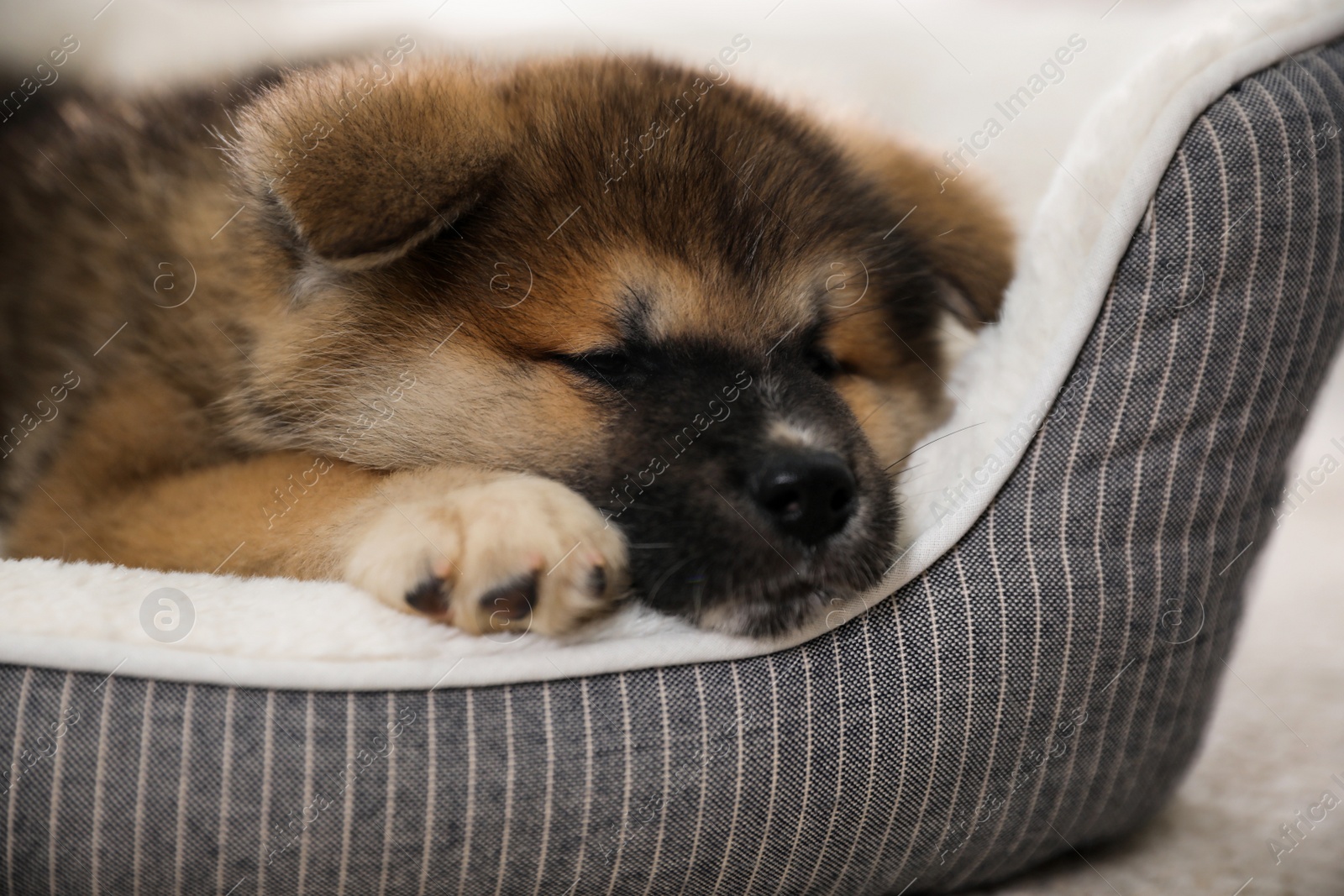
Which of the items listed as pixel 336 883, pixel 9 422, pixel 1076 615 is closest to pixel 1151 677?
pixel 1076 615

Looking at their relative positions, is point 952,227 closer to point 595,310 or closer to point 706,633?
point 595,310

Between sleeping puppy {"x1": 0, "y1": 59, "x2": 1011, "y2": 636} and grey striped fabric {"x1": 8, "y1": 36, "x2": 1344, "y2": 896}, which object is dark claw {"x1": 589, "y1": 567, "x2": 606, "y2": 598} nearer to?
sleeping puppy {"x1": 0, "y1": 59, "x2": 1011, "y2": 636}

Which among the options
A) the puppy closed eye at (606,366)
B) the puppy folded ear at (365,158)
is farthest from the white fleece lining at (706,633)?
the puppy folded ear at (365,158)

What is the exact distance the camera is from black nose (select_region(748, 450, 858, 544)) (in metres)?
1.31

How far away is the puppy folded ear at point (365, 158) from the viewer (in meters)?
1.29

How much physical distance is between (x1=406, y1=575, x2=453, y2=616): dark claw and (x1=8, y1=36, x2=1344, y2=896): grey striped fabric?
10 cm

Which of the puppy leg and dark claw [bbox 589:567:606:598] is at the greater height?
dark claw [bbox 589:567:606:598]

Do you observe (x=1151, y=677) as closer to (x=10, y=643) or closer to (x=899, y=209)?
(x=899, y=209)

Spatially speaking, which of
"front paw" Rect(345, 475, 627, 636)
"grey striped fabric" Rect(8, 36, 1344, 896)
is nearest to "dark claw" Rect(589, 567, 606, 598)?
"front paw" Rect(345, 475, 627, 636)

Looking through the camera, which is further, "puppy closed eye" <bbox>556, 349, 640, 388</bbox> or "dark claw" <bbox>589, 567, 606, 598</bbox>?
"puppy closed eye" <bbox>556, 349, 640, 388</bbox>

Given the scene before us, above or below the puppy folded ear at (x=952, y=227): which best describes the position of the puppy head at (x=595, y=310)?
below

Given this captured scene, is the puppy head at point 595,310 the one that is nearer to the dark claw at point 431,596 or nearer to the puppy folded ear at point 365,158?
the puppy folded ear at point 365,158

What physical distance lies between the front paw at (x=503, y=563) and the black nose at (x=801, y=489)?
0.69 feet

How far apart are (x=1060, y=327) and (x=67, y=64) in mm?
2770
